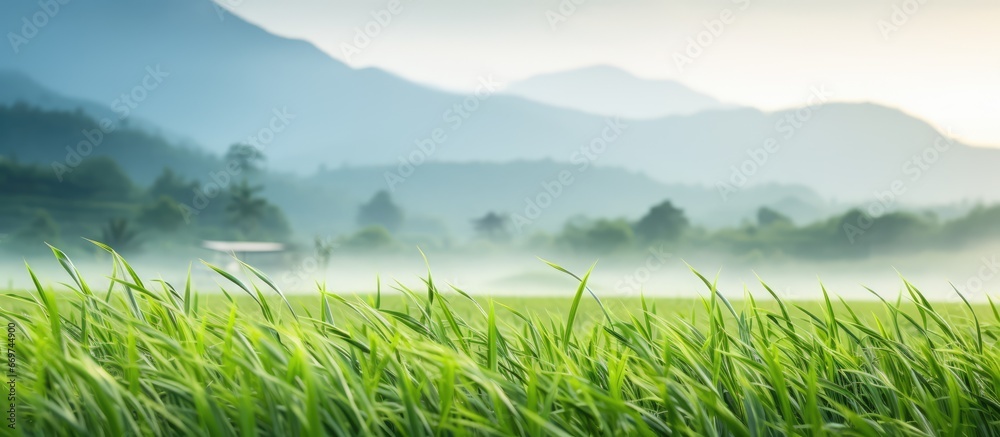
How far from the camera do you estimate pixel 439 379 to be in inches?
63.9

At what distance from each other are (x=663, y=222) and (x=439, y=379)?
22901 millimetres

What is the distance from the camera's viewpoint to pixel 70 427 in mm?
1497

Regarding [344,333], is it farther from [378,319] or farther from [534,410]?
[534,410]

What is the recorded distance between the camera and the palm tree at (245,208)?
814 inches

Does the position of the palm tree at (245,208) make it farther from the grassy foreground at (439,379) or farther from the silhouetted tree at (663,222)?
the grassy foreground at (439,379)

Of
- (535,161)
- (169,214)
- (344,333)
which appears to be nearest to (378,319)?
(344,333)

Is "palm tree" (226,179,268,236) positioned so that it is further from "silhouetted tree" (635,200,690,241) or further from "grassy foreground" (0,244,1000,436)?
"grassy foreground" (0,244,1000,436)

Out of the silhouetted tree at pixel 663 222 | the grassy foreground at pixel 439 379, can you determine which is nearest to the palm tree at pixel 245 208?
the silhouetted tree at pixel 663 222

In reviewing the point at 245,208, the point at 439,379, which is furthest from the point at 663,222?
the point at 439,379

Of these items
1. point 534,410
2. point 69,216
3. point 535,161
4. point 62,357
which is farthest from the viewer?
point 535,161

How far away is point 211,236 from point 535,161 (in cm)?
1313

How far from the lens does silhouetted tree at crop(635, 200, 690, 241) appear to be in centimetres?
2364

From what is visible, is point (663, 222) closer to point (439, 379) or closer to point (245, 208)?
point (245, 208)

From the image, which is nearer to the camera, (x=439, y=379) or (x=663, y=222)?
(x=439, y=379)
